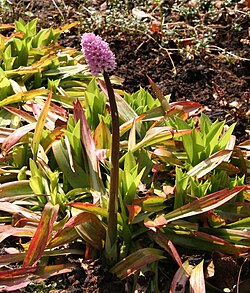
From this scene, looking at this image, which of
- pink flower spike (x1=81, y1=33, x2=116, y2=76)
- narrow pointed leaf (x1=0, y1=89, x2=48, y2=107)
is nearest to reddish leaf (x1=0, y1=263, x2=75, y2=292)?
pink flower spike (x1=81, y1=33, x2=116, y2=76)

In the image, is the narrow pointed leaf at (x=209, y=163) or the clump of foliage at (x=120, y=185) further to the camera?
the narrow pointed leaf at (x=209, y=163)

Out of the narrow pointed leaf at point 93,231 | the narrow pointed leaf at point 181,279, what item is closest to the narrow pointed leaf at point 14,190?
the narrow pointed leaf at point 93,231

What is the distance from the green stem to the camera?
2418 millimetres

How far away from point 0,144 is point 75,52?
1328mm

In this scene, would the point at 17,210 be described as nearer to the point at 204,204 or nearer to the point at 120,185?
the point at 120,185

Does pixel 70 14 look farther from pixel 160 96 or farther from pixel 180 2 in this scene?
pixel 160 96

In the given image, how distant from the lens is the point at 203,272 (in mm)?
2836

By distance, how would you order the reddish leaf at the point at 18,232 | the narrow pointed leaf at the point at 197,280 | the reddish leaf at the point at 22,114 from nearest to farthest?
the narrow pointed leaf at the point at 197,280, the reddish leaf at the point at 18,232, the reddish leaf at the point at 22,114

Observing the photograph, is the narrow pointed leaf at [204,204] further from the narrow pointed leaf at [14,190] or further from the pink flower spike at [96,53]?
the pink flower spike at [96,53]

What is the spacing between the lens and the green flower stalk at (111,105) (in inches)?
86.8

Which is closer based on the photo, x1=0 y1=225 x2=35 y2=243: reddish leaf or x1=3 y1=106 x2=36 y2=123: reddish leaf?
x1=0 y1=225 x2=35 y2=243: reddish leaf

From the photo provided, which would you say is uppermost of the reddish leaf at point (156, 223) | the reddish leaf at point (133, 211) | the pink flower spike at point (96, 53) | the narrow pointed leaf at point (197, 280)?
the pink flower spike at point (96, 53)

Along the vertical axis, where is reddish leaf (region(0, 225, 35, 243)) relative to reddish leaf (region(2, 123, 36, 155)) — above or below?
below

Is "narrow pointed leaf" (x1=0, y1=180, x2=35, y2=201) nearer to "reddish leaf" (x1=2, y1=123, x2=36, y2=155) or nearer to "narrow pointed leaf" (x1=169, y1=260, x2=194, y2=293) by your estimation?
"reddish leaf" (x1=2, y1=123, x2=36, y2=155)
